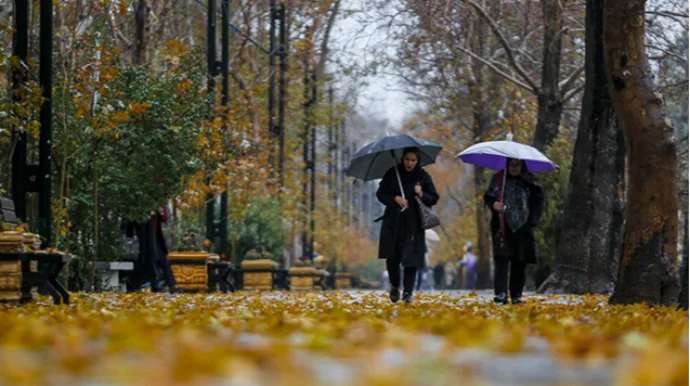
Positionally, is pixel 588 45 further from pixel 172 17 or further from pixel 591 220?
pixel 172 17

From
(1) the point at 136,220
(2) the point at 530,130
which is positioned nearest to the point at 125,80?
(1) the point at 136,220

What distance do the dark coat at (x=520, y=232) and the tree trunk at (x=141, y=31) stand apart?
35.9 ft

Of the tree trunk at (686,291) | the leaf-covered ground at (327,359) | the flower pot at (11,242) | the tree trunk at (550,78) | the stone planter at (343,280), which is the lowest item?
the stone planter at (343,280)

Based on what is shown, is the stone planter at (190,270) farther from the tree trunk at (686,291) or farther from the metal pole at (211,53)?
the tree trunk at (686,291)

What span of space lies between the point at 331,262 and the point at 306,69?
1472cm

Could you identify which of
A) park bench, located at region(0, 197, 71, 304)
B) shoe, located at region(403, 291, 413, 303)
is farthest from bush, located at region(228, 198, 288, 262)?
park bench, located at region(0, 197, 71, 304)

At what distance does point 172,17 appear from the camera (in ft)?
117

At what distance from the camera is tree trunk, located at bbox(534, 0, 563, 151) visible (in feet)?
88.6

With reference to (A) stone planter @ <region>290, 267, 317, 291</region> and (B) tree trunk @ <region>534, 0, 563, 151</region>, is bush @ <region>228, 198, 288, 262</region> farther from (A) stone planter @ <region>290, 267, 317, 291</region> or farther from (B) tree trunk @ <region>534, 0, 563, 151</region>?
(B) tree trunk @ <region>534, 0, 563, 151</region>

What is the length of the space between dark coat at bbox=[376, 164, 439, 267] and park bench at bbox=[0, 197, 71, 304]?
3.51 m

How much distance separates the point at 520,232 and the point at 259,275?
14.3m

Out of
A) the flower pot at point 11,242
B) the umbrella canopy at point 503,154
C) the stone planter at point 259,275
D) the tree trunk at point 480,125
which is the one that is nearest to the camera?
the flower pot at point 11,242

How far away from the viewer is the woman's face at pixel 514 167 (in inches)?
608

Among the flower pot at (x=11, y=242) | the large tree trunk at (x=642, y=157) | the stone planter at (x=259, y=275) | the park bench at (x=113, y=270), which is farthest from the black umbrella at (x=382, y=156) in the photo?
the stone planter at (x=259, y=275)
